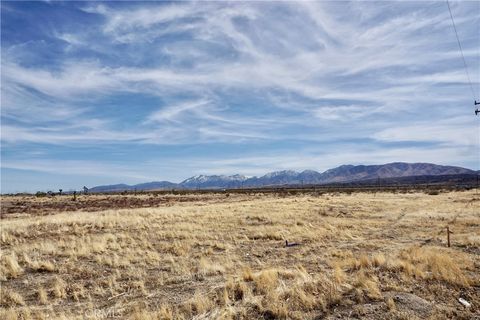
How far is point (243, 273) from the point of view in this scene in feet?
43.5

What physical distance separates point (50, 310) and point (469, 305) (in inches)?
440

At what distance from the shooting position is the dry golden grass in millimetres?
Result: 10031

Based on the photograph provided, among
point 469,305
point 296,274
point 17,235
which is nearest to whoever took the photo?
point 469,305

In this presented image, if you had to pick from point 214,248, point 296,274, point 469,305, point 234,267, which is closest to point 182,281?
point 234,267

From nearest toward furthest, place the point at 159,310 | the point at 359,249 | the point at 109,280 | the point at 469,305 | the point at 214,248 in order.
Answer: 1. the point at 469,305
2. the point at 159,310
3. the point at 109,280
4. the point at 359,249
5. the point at 214,248

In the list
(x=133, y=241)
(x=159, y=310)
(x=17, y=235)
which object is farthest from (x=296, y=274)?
(x=17, y=235)

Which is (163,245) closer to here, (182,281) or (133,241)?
(133,241)

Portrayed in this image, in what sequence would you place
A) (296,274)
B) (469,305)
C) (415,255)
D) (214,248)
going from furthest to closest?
(214,248), (415,255), (296,274), (469,305)

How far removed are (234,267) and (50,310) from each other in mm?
6819

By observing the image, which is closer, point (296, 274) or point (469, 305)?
point (469, 305)

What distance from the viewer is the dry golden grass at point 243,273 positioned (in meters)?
10.0

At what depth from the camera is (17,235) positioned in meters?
25.7

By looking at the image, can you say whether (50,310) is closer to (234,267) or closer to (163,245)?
(234,267)

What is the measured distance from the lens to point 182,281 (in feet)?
44.9
